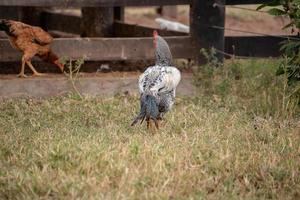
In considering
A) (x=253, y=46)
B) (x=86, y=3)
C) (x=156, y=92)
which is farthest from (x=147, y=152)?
(x=253, y=46)

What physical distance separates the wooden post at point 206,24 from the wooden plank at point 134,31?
3.24 ft

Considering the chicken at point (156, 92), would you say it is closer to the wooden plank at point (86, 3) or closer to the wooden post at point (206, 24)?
the wooden plank at point (86, 3)

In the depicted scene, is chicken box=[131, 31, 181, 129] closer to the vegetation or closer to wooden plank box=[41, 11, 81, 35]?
the vegetation

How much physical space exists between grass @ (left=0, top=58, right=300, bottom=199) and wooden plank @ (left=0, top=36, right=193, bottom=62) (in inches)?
32.9

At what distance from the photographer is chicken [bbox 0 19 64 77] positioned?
875 centimetres

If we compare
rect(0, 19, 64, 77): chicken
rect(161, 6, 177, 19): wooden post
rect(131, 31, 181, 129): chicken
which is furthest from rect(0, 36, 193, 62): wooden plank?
rect(161, 6, 177, 19): wooden post

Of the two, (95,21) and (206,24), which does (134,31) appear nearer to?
(95,21)

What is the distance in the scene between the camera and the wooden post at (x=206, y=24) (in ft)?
30.8

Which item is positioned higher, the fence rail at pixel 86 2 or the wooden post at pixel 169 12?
the fence rail at pixel 86 2

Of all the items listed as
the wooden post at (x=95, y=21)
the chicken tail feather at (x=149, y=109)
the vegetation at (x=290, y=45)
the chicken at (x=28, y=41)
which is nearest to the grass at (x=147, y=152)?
the chicken tail feather at (x=149, y=109)

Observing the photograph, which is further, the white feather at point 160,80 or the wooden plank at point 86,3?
the wooden plank at point 86,3

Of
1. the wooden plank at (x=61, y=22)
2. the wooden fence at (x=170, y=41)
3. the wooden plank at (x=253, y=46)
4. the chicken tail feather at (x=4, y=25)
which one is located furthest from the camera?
the wooden plank at (x=61, y=22)

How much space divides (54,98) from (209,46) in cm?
213

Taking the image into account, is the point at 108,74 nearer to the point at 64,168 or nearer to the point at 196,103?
the point at 196,103
